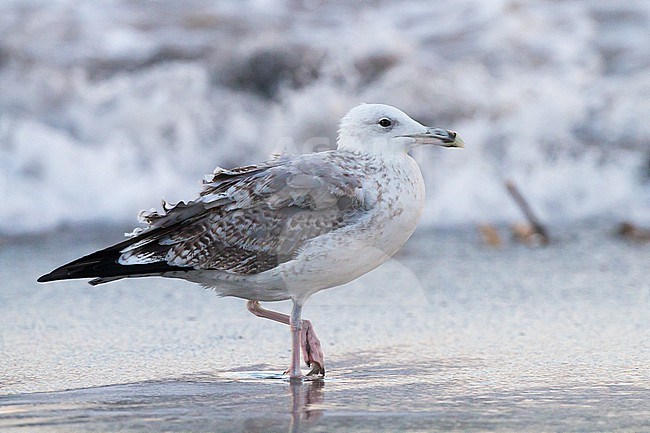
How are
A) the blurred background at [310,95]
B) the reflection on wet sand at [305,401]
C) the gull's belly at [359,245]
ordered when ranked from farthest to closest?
1. the blurred background at [310,95]
2. the gull's belly at [359,245]
3. the reflection on wet sand at [305,401]

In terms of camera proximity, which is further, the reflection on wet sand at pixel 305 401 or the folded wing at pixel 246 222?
the folded wing at pixel 246 222

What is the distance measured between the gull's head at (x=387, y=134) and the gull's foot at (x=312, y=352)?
75cm

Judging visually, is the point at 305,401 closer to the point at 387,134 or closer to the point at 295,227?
the point at 295,227

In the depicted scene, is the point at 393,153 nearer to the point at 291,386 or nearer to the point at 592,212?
the point at 291,386

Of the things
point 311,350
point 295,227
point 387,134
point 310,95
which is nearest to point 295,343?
point 311,350

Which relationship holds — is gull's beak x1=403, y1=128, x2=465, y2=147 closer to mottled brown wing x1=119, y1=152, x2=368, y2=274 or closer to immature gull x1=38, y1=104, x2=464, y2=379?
immature gull x1=38, y1=104, x2=464, y2=379

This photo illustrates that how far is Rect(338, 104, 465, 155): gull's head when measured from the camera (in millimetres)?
4934

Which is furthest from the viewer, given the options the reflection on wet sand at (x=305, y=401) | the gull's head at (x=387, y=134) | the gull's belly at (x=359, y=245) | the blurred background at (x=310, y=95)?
the blurred background at (x=310, y=95)

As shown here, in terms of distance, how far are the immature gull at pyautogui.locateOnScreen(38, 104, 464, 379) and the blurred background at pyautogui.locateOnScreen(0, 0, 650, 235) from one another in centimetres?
367

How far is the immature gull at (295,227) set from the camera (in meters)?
4.67

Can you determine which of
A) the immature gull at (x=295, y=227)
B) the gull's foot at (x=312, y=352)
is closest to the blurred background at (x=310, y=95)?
the immature gull at (x=295, y=227)

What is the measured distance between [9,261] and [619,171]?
177 inches

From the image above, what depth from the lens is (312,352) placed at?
15.6 ft

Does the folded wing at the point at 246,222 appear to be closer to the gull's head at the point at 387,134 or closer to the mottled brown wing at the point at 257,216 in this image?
the mottled brown wing at the point at 257,216
